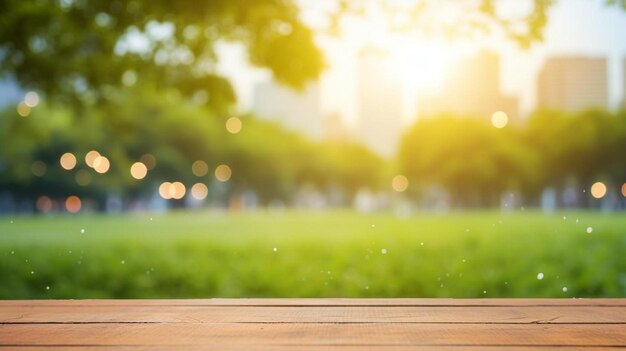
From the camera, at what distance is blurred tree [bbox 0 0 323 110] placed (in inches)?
257

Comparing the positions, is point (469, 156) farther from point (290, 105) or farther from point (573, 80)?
point (573, 80)

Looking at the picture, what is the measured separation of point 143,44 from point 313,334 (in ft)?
22.2

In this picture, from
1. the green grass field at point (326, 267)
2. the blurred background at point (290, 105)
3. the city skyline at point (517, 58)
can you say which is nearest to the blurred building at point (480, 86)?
the blurred background at point (290, 105)

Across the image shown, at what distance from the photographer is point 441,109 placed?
1191 cm

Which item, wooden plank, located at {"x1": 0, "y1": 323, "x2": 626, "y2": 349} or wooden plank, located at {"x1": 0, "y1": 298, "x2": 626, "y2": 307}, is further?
wooden plank, located at {"x1": 0, "y1": 298, "x2": 626, "y2": 307}

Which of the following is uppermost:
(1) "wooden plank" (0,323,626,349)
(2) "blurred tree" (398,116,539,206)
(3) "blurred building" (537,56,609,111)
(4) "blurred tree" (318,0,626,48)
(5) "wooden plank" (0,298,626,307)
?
(4) "blurred tree" (318,0,626,48)

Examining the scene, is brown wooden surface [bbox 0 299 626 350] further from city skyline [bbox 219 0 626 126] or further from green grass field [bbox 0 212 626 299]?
city skyline [bbox 219 0 626 126]

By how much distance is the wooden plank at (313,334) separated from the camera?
154 centimetres

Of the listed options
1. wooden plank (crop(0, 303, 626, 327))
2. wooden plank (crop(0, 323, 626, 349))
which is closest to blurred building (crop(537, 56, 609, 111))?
wooden plank (crop(0, 303, 626, 327))

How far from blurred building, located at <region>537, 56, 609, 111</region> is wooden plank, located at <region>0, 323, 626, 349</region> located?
5.50 m

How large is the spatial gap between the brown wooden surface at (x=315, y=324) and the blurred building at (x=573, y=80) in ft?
16.8

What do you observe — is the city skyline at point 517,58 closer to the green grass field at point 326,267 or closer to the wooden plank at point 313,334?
the green grass field at point 326,267

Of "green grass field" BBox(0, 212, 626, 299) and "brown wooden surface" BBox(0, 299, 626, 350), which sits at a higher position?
"brown wooden surface" BBox(0, 299, 626, 350)

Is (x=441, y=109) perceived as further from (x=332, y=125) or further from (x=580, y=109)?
(x=332, y=125)
